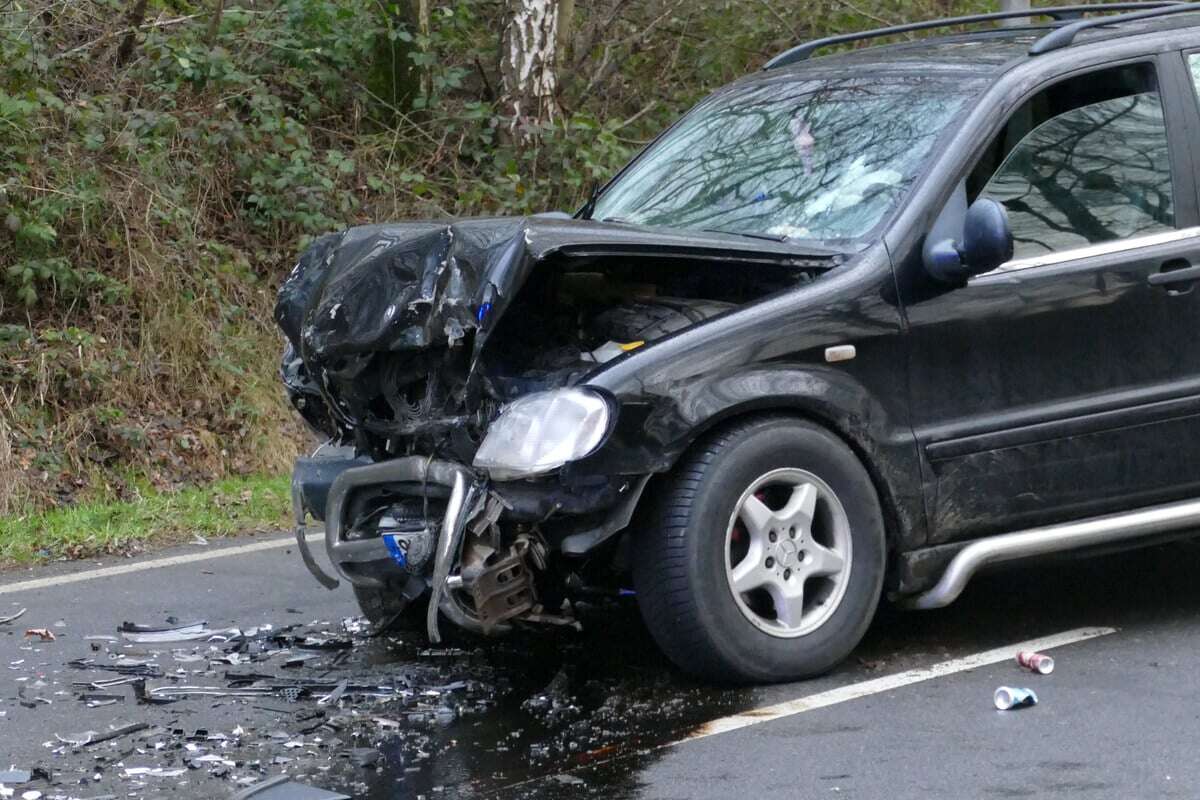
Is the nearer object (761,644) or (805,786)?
(805,786)

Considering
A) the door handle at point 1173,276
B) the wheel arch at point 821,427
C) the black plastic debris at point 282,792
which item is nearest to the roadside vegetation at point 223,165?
the black plastic debris at point 282,792

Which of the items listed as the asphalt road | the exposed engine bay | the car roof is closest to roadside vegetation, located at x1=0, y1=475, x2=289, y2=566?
the asphalt road

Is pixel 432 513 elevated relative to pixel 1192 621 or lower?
elevated

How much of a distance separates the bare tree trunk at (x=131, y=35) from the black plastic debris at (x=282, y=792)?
823 cm

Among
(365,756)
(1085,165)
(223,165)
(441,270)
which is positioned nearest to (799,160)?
(1085,165)

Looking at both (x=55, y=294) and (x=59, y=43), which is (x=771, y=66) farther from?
(x=59, y=43)

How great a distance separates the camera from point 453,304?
16.4 ft

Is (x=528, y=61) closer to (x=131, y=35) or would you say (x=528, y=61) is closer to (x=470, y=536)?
(x=131, y=35)

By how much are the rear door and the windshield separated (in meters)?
0.27

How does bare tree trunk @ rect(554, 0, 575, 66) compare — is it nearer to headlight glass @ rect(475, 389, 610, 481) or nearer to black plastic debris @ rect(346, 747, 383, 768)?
headlight glass @ rect(475, 389, 610, 481)

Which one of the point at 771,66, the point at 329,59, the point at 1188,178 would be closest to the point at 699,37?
the point at 329,59

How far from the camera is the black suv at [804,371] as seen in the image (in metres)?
4.85

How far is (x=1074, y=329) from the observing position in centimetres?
538

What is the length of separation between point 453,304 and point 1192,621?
2686 mm
